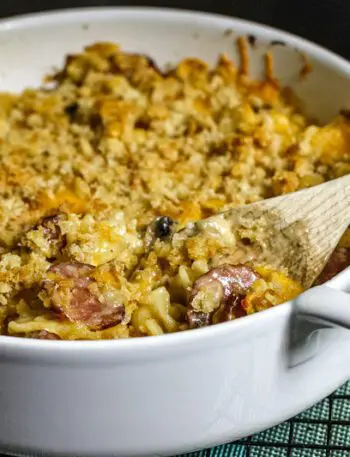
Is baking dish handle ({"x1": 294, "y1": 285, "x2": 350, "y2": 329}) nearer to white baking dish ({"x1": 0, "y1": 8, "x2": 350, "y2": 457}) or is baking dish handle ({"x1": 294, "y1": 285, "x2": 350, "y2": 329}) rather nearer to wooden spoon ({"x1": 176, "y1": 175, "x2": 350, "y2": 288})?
white baking dish ({"x1": 0, "y1": 8, "x2": 350, "y2": 457})

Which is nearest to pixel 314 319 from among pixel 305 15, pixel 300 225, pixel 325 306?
pixel 325 306

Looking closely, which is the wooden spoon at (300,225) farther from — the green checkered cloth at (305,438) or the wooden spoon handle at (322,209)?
the green checkered cloth at (305,438)

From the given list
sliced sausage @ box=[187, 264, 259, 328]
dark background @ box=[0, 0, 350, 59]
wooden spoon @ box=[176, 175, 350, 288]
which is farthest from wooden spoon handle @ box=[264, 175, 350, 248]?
dark background @ box=[0, 0, 350, 59]

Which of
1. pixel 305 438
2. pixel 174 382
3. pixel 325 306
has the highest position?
pixel 325 306

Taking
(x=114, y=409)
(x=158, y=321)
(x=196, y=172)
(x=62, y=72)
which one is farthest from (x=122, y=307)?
(x=62, y=72)

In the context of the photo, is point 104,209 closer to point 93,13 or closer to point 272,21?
point 93,13

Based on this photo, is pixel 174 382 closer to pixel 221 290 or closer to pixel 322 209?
→ pixel 221 290
